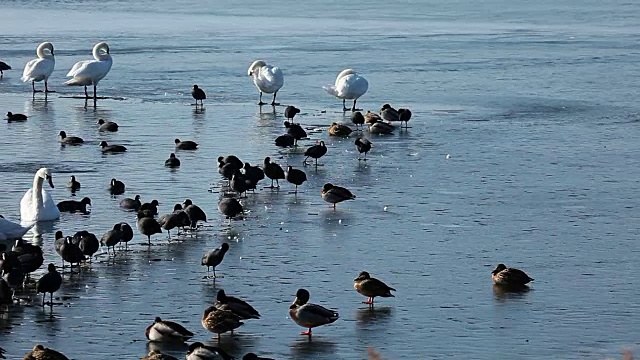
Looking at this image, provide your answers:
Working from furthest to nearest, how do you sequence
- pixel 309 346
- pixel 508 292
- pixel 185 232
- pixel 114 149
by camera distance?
pixel 114 149 < pixel 185 232 < pixel 508 292 < pixel 309 346

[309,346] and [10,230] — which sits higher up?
[10,230]

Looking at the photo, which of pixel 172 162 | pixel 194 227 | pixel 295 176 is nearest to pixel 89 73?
pixel 172 162

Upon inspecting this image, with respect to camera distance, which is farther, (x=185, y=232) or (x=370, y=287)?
(x=185, y=232)

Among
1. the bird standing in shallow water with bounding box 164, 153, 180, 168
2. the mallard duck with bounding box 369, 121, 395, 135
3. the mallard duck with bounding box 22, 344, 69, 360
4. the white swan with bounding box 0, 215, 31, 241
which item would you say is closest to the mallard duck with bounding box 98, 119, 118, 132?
the bird standing in shallow water with bounding box 164, 153, 180, 168

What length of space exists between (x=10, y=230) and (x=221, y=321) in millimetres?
4554

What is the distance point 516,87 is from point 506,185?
39.4 feet

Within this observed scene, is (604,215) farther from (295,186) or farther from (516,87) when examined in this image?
(516,87)

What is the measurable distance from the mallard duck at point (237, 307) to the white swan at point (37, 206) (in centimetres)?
491

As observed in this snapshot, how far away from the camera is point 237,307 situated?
34.6 feet

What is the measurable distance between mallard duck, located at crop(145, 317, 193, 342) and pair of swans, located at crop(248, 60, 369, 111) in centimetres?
1582

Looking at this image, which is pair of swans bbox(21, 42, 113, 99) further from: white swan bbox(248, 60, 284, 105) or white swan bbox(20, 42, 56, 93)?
white swan bbox(248, 60, 284, 105)

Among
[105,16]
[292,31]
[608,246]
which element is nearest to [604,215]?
[608,246]

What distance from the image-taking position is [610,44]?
129 ft

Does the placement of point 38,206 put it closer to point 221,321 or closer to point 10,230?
point 10,230
